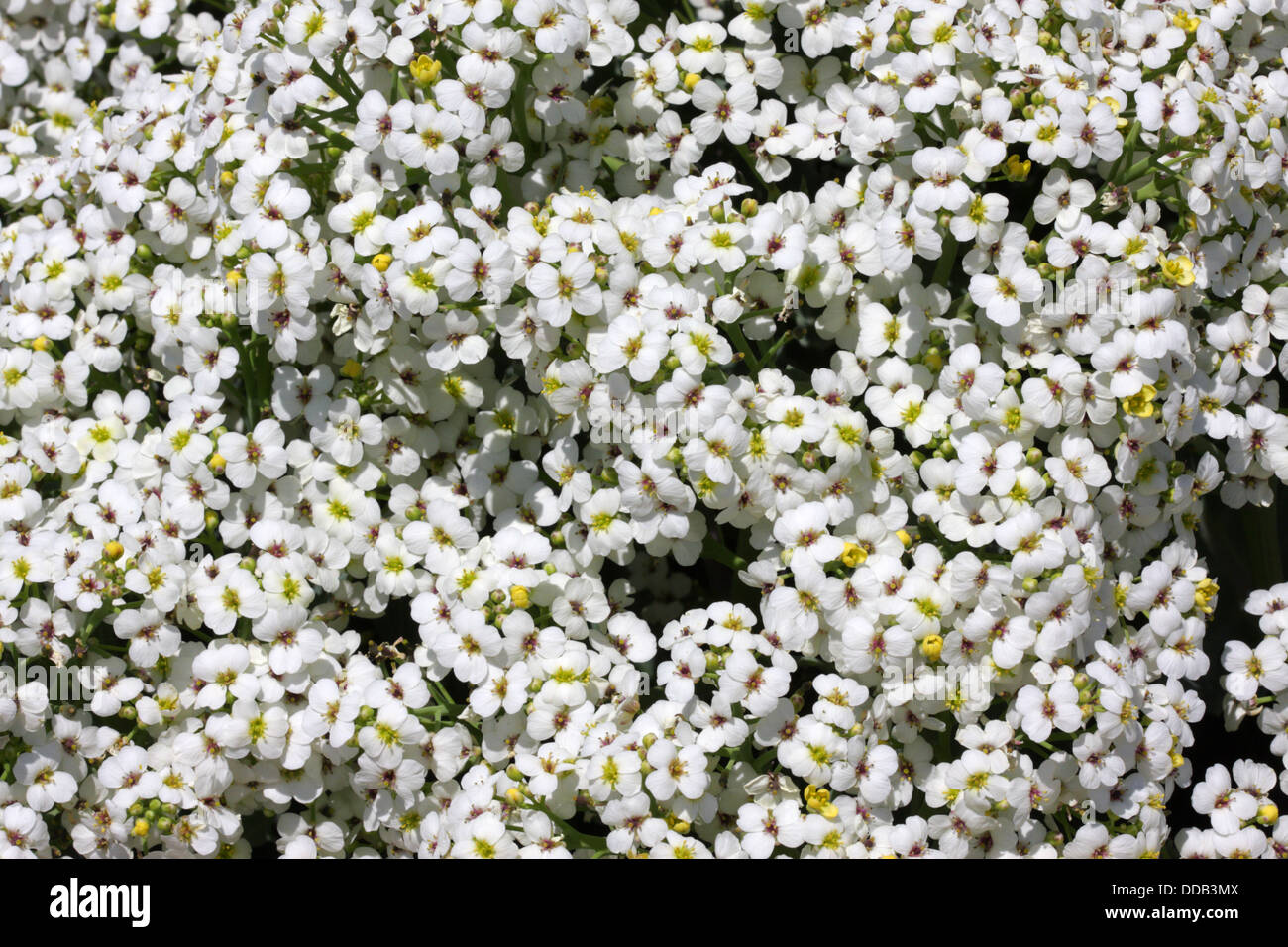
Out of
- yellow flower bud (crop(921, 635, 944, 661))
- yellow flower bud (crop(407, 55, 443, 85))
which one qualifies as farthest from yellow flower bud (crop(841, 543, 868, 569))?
yellow flower bud (crop(407, 55, 443, 85))

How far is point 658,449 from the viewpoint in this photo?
3.47 meters

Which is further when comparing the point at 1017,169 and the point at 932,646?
the point at 1017,169

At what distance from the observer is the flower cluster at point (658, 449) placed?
3420mm

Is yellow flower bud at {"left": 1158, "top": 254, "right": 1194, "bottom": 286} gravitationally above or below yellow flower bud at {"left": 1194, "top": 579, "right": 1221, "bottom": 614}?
above


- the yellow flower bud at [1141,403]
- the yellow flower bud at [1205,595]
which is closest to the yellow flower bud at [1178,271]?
the yellow flower bud at [1141,403]

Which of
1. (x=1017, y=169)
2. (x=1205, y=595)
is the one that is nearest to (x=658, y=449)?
(x=1017, y=169)

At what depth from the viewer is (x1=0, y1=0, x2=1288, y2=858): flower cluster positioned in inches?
135

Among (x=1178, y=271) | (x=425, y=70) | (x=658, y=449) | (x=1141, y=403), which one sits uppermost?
(x=425, y=70)

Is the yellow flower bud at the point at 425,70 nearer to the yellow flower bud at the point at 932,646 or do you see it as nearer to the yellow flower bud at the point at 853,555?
the yellow flower bud at the point at 853,555

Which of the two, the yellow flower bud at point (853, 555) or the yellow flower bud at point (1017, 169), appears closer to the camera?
the yellow flower bud at point (853, 555)

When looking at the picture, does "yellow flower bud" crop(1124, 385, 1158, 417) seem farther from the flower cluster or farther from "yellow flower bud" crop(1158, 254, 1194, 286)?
"yellow flower bud" crop(1158, 254, 1194, 286)

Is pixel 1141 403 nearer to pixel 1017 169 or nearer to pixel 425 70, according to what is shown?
pixel 1017 169

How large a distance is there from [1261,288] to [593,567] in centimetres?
223

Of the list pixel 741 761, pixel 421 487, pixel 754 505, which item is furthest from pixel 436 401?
pixel 741 761
